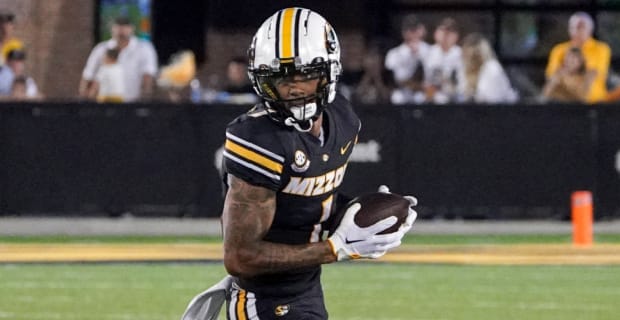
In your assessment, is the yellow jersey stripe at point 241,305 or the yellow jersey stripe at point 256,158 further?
the yellow jersey stripe at point 241,305

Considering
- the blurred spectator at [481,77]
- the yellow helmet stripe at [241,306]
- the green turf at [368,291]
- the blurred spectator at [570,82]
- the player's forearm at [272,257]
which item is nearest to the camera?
the player's forearm at [272,257]

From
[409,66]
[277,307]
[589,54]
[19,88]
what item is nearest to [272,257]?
[277,307]

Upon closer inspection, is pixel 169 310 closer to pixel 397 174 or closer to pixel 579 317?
pixel 579 317

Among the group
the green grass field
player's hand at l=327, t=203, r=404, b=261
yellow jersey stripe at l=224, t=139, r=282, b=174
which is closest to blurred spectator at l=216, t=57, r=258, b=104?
the green grass field

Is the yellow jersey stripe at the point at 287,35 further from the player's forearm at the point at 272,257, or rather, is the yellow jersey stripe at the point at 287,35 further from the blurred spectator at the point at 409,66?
the blurred spectator at the point at 409,66

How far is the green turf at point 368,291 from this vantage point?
924 centimetres

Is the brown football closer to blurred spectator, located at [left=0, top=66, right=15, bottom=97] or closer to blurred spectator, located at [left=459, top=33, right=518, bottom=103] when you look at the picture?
blurred spectator, located at [left=459, top=33, right=518, bottom=103]

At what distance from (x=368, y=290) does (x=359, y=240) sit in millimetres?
5438

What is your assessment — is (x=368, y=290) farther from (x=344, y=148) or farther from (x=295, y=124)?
(x=295, y=124)

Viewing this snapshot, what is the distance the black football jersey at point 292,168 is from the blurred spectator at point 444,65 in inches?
410

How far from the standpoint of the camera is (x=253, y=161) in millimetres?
4734

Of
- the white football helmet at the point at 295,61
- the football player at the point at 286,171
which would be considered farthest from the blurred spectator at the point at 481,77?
the white football helmet at the point at 295,61

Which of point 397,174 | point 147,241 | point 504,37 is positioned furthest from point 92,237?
point 504,37

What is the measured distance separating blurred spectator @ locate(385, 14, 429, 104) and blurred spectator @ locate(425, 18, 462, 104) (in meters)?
0.09
